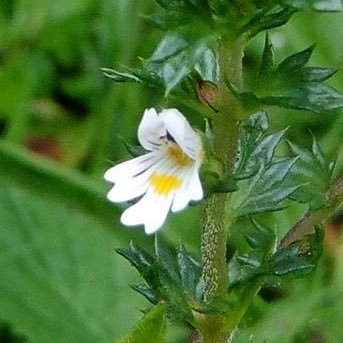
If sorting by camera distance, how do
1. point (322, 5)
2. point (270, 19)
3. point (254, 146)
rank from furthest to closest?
point (254, 146)
point (270, 19)
point (322, 5)

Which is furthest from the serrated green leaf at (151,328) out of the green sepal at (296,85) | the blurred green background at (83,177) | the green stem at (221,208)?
the blurred green background at (83,177)

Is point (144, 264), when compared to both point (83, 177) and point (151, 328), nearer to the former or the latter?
point (151, 328)

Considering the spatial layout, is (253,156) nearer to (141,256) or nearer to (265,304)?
(141,256)

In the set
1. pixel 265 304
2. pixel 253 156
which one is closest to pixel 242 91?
pixel 253 156

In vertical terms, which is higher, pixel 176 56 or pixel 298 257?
pixel 176 56

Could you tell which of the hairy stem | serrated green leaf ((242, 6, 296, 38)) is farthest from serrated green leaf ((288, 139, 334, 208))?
serrated green leaf ((242, 6, 296, 38))

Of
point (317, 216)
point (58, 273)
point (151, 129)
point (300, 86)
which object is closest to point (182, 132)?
point (151, 129)
